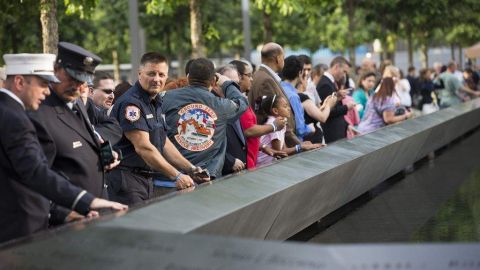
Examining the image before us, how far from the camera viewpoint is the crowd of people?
6.41m

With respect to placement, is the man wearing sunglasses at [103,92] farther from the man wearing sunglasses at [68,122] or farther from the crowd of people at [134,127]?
the man wearing sunglasses at [68,122]

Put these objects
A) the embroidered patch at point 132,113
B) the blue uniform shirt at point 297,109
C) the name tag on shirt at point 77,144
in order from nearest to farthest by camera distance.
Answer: the name tag on shirt at point 77,144, the embroidered patch at point 132,113, the blue uniform shirt at point 297,109

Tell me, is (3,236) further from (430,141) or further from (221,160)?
(430,141)

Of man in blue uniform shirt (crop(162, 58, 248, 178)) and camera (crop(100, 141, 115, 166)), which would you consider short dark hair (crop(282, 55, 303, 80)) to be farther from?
camera (crop(100, 141, 115, 166))

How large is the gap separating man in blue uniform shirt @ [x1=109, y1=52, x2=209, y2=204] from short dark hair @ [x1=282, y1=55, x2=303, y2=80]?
3.81m

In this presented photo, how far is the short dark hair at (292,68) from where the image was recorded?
13.1m

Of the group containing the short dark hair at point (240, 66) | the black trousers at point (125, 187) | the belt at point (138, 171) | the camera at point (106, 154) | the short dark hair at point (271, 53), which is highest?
the short dark hair at point (271, 53)

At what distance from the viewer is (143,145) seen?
29.2ft

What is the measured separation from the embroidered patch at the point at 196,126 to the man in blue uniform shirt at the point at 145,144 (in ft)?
2.02

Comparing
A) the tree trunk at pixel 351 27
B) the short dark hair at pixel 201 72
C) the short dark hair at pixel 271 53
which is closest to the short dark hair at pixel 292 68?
the short dark hair at pixel 271 53

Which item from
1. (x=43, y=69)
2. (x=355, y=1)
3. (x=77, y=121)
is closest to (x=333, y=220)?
(x=77, y=121)

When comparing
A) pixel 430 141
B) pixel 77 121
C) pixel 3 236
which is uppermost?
pixel 77 121

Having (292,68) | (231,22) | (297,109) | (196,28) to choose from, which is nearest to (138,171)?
(297,109)

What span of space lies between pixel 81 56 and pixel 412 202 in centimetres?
780
